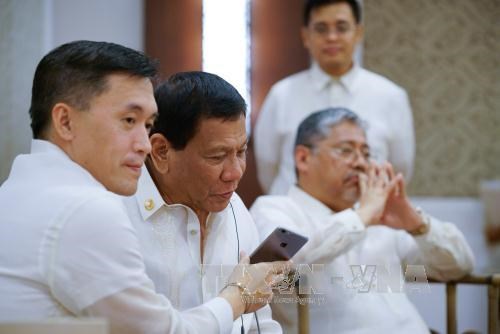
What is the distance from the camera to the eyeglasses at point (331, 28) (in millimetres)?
3213

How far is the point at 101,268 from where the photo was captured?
128 centimetres

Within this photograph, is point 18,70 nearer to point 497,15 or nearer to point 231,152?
point 231,152

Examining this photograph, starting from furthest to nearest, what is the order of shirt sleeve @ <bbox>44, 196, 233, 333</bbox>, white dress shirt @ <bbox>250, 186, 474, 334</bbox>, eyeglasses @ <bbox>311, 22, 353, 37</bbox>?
eyeglasses @ <bbox>311, 22, 353, 37</bbox> < white dress shirt @ <bbox>250, 186, 474, 334</bbox> < shirt sleeve @ <bbox>44, 196, 233, 333</bbox>

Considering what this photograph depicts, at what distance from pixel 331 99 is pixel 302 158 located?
0.82 meters

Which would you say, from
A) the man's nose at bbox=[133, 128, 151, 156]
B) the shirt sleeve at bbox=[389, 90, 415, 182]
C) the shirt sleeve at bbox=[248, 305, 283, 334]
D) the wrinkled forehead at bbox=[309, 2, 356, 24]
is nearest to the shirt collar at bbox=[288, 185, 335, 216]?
the shirt sleeve at bbox=[248, 305, 283, 334]

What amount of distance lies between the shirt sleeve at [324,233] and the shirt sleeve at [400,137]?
39.0 inches

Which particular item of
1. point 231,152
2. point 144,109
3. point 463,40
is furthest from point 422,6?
point 144,109

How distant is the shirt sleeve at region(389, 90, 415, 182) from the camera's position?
10.7 ft

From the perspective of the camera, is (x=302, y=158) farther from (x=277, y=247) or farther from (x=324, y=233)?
(x=277, y=247)

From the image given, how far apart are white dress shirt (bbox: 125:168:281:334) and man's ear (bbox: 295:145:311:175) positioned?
0.76 metres

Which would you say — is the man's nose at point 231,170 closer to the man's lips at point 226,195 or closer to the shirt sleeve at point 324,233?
the man's lips at point 226,195

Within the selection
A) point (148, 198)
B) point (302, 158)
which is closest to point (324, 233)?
point (302, 158)

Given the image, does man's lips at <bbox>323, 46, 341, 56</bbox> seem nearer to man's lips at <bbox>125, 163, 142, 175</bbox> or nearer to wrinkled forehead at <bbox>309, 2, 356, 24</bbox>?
wrinkled forehead at <bbox>309, 2, 356, 24</bbox>

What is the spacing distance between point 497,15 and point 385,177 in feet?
6.85
